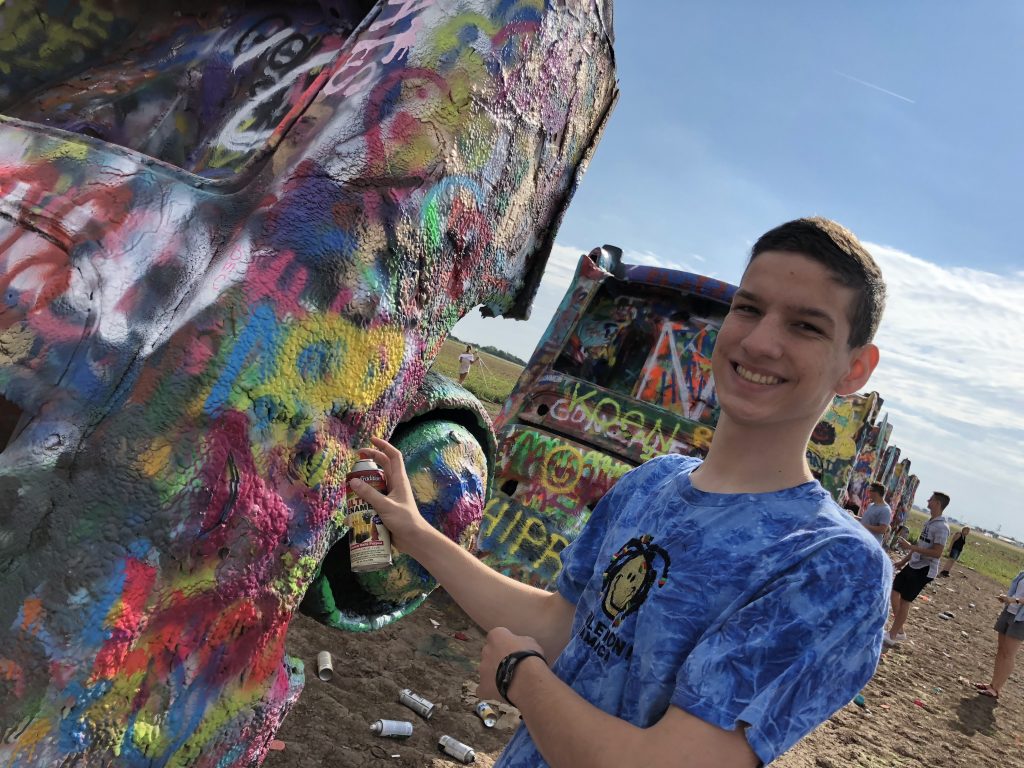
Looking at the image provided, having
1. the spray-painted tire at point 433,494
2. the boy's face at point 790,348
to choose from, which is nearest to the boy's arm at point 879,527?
the spray-painted tire at point 433,494

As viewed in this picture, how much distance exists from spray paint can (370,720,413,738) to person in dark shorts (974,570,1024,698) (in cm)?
717

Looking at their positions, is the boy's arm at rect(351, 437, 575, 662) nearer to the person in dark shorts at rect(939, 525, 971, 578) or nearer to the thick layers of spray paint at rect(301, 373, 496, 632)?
the thick layers of spray paint at rect(301, 373, 496, 632)

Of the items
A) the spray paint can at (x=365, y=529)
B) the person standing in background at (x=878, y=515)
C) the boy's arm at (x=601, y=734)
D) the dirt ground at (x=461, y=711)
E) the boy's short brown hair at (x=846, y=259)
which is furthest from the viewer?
the person standing in background at (x=878, y=515)

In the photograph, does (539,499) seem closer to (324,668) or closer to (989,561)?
(324,668)

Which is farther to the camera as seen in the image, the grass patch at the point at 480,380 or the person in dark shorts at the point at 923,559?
the grass patch at the point at 480,380

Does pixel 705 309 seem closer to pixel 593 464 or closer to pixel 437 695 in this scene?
pixel 593 464

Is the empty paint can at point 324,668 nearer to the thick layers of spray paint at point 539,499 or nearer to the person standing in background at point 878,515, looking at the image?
the thick layers of spray paint at point 539,499

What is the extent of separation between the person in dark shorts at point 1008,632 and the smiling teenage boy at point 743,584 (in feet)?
27.3

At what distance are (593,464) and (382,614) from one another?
10.1 feet

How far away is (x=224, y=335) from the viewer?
1.63 meters

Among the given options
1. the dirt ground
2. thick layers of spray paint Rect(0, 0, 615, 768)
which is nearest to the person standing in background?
the dirt ground

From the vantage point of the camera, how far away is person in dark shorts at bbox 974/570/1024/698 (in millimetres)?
8016

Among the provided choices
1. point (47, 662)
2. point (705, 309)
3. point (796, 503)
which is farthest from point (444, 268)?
point (705, 309)

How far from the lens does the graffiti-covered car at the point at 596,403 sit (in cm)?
498
